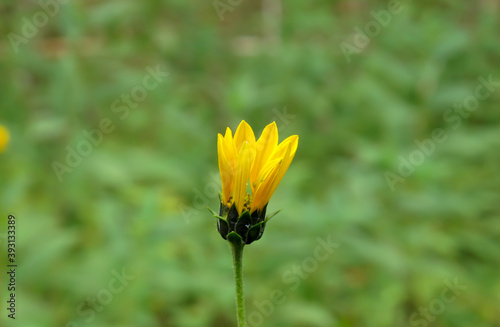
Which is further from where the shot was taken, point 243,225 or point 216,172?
point 216,172

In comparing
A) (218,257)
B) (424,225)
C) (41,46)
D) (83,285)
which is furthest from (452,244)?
(41,46)

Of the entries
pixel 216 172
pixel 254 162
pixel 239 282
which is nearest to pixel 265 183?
pixel 254 162

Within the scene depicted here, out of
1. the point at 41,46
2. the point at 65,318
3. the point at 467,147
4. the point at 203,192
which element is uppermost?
the point at 41,46

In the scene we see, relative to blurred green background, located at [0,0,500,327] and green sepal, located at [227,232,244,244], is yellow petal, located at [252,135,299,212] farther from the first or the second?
blurred green background, located at [0,0,500,327]

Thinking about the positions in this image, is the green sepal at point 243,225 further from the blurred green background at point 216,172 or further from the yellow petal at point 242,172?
the blurred green background at point 216,172

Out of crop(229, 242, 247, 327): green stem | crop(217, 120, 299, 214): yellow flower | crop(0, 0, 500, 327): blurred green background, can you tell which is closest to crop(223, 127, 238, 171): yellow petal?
crop(217, 120, 299, 214): yellow flower

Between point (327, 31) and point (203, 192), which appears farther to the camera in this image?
point (327, 31)

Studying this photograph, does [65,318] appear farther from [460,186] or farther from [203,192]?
[460,186]

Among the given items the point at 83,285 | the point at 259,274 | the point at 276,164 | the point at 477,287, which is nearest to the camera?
the point at 276,164

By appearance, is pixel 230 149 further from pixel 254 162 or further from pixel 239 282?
pixel 239 282
